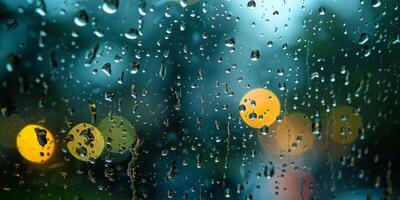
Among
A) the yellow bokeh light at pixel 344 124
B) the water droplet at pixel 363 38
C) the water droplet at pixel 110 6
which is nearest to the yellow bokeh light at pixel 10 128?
the water droplet at pixel 110 6

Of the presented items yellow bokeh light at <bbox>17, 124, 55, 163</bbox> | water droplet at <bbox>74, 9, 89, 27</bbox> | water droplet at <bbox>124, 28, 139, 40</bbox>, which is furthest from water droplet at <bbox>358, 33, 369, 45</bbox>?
yellow bokeh light at <bbox>17, 124, 55, 163</bbox>

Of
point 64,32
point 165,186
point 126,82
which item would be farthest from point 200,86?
point 64,32

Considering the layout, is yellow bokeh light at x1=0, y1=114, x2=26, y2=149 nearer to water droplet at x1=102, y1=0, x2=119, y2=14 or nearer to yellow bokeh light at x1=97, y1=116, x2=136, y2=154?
yellow bokeh light at x1=97, y1=116, x2=136, y2=154

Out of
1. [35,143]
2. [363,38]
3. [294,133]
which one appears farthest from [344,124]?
[35,143]

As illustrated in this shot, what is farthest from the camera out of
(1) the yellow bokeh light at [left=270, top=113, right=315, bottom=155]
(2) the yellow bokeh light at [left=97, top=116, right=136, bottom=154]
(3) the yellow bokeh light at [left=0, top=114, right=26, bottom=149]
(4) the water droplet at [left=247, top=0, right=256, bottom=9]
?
(1) the yellow bokeh light at [left=270, top=113, right=315, bottom=155]

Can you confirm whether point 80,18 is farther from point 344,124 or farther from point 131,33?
point 344,124

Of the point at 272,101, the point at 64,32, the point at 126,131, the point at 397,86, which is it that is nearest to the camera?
the point at 64,32

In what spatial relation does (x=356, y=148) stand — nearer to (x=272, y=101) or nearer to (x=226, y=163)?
(x=272, y=101)
